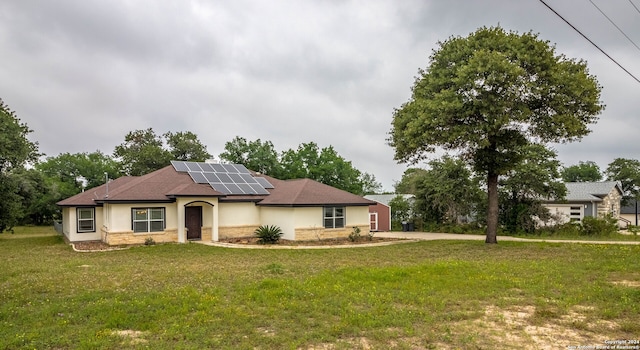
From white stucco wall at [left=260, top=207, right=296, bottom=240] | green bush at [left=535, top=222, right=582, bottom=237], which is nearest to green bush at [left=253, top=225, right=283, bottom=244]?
white stucco wall at [left=260, top=207, right=296, bottom=240]

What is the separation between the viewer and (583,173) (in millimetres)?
77125

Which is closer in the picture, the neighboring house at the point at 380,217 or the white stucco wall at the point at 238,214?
the white stucco wall at the point at 238,214

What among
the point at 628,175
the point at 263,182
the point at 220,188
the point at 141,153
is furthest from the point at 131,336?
the point at 628,175

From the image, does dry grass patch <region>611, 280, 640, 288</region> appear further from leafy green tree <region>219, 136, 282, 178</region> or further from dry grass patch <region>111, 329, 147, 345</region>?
leafy green tree <region>219, 136, 282, 178</region>

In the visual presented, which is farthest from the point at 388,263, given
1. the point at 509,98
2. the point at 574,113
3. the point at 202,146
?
the point at 202,146

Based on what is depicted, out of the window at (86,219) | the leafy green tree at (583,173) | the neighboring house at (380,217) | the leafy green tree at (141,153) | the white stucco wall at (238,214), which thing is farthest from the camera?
the leafy green tree at (583,173)

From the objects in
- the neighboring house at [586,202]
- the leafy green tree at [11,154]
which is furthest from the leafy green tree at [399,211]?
the leafy green tree at [11,154]

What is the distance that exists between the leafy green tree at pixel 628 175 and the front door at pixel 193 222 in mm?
55177

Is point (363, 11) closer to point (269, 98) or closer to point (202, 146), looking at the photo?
point (269, 98)

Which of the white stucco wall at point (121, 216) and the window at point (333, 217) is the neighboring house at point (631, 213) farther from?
the white stucco wall at point (121, 216)

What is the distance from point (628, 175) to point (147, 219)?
64288mm

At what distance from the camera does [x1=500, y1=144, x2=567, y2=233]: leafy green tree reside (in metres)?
28.9

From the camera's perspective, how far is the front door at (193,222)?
78.5ft

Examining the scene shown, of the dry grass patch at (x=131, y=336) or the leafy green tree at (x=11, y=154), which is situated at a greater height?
the leafy green tree at (x=11, y=154)
